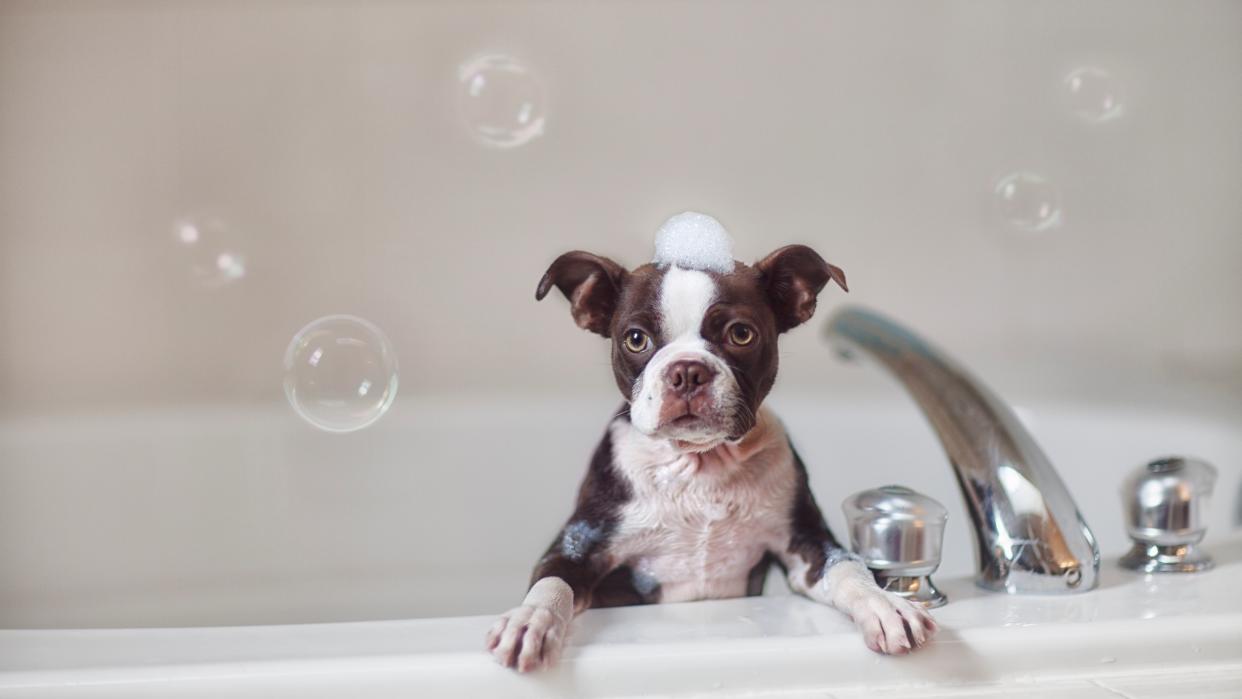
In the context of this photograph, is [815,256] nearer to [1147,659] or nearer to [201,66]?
[1147,659]

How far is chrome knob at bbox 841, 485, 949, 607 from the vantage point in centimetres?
79

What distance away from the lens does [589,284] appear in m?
0.81

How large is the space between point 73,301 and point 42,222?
0.19 metres

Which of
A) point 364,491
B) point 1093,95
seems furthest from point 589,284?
point 1093,95

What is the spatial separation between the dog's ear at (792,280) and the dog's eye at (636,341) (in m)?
0.11

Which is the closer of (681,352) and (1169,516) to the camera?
(681,352)

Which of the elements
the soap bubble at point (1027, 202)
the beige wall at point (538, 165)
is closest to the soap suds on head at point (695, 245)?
the soap bubble at point (1027, 202)

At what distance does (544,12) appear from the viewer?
2.29m

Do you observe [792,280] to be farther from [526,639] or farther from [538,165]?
[538,165]

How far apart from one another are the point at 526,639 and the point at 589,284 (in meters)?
0.29

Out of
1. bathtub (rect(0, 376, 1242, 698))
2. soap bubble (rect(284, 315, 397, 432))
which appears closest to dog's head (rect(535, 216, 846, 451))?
soap bubble (rect(284, 315, 397, 432))

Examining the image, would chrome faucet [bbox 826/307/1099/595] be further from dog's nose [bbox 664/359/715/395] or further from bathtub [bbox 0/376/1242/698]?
A: bathtub [bbox 0/376/1242/698]

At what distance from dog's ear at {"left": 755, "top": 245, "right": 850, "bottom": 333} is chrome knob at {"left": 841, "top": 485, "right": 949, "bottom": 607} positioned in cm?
17

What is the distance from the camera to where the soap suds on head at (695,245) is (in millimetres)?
803
